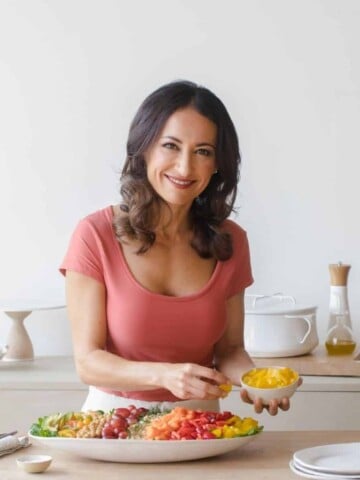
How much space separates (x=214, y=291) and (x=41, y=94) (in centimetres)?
141

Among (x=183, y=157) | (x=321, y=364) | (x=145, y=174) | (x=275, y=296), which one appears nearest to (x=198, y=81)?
(x=275, y=296)

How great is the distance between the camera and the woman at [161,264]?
2.13 m

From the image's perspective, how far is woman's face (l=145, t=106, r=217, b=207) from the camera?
2.12 metres

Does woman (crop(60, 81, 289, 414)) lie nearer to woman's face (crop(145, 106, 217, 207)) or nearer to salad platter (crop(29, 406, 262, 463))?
woman's face (crop(145, 106, 217, 207))

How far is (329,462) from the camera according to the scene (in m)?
1.80

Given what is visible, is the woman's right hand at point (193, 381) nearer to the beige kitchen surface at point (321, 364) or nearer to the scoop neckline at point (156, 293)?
the scoop neckline at point (156, 293)

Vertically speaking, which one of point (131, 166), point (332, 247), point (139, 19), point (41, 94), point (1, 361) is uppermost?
point (139, 19)

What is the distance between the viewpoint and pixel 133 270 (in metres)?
2.20

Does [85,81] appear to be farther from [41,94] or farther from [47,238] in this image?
[47,238]

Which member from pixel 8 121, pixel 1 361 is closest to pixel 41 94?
pixel 8 121

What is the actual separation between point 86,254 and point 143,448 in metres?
0.51

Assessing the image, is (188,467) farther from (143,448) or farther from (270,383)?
(270,383)

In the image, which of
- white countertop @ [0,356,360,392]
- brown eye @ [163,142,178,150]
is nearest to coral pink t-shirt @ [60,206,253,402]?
brown eye @ [163,142,178,150]

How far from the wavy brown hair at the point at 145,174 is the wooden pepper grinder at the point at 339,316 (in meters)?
0.91
